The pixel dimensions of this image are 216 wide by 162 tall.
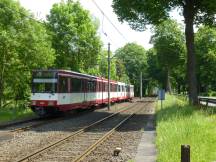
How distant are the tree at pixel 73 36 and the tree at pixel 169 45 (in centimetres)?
1166

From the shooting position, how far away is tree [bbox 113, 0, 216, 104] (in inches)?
1300

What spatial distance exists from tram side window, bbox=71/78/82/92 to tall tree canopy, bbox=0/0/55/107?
10.8 ft

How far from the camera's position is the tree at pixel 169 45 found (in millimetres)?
68688

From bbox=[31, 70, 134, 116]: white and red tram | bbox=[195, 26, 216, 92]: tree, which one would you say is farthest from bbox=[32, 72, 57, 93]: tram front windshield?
bbox=[195, 26, 216, 92]: tree

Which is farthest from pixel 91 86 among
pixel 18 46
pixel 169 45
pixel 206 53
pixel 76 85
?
Answer: pixel 206 53

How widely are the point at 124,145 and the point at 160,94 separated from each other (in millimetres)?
15427

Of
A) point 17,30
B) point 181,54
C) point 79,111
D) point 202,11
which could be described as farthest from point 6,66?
point 181,54

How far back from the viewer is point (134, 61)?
137m

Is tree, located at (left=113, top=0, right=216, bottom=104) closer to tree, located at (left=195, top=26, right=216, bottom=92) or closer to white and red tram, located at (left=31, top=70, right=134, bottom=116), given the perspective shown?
white and red tram, located at (left=31, top=70, right=134, bottom=116)

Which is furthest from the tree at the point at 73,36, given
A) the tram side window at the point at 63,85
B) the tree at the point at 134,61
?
the tree at the point at 134,61

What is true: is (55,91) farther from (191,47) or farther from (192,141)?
(192,141)

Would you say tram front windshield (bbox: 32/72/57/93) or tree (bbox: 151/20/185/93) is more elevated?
tree (bbox: 151/20/185/93)

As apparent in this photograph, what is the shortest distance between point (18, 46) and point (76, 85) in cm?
467

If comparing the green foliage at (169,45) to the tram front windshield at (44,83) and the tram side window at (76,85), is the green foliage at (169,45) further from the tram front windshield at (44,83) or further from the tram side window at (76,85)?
the tram front windshield at (44,83)
